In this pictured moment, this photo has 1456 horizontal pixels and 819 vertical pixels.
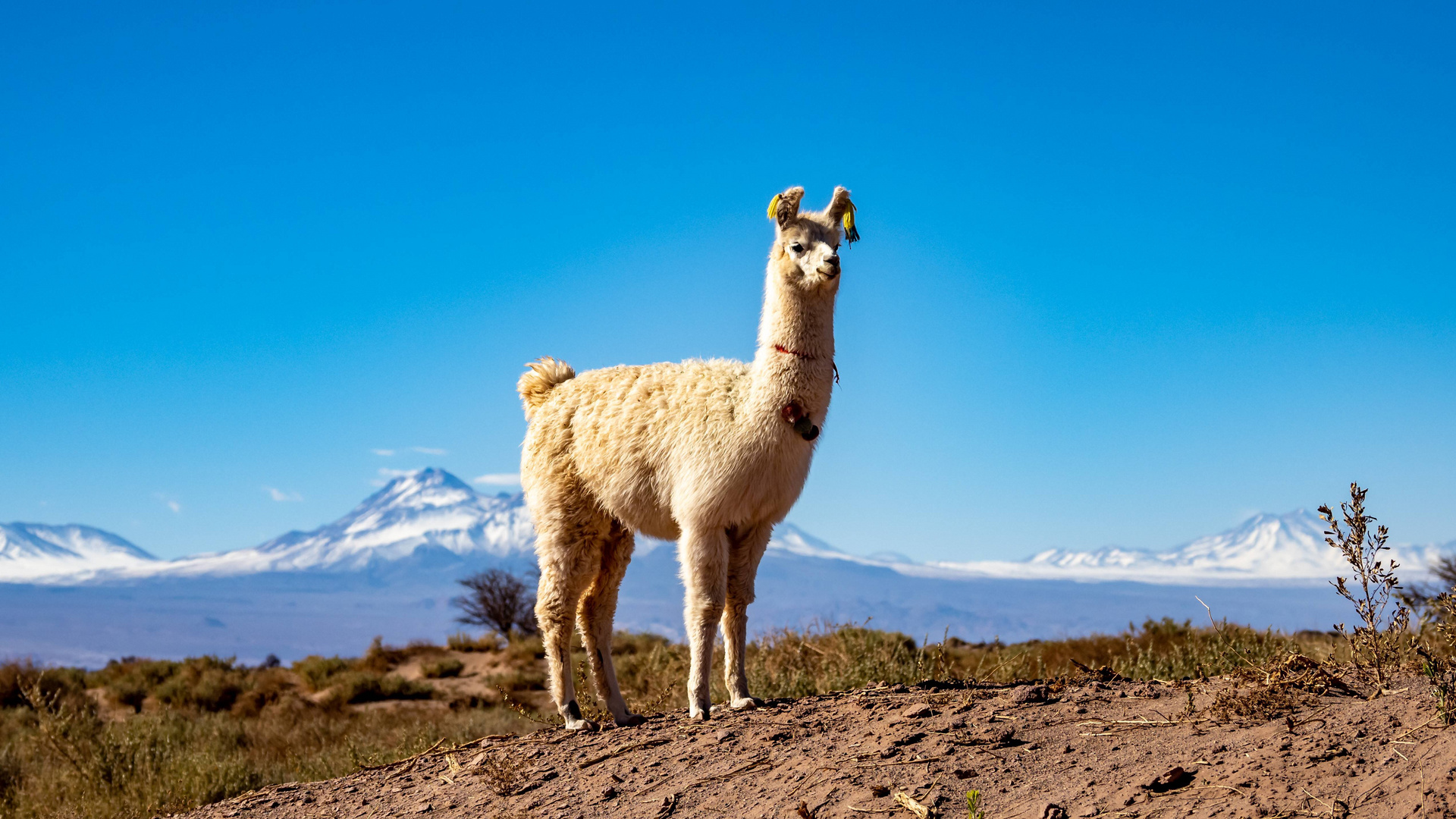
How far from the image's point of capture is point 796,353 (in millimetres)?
7348

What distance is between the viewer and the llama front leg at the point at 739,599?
7.50 m

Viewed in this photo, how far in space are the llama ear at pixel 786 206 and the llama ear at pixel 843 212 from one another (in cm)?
23

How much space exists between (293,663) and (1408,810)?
26.7m

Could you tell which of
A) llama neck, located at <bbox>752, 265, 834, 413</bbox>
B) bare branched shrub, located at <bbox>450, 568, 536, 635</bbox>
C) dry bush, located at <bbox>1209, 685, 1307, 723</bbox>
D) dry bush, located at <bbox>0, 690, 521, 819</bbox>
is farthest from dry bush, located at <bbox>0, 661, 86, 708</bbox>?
dry bush, located at <bbox>1209, 685, 1307, 723</bbox>

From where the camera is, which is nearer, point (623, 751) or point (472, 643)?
point (623, 751)

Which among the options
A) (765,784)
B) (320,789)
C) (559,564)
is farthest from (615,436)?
(320,789)

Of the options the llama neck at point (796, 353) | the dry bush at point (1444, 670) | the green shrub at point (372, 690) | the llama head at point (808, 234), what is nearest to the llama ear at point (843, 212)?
the llama head at point (808, 234)

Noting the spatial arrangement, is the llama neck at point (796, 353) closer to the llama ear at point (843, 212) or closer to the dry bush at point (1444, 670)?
the llama ear at point (843, 212)

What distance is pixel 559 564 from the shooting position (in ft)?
26.2

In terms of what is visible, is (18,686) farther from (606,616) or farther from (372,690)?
(606,616)

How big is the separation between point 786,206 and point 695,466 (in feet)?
6.26

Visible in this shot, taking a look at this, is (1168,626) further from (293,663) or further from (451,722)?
(293,663)

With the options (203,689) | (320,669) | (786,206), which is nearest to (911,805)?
(786,206)

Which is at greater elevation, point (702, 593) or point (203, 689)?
point (702, 593)
